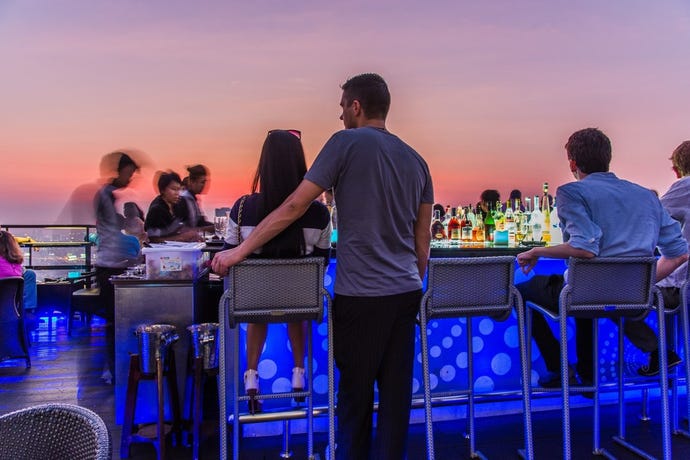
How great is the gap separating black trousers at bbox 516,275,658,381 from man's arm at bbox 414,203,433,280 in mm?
783

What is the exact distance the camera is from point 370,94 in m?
1.81

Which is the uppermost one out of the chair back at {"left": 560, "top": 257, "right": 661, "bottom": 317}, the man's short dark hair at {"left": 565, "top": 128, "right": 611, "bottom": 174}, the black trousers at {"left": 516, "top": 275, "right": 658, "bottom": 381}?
the man's short dark hair at {"left": 565, "top": 128, "right": 611, "bottom": 174}

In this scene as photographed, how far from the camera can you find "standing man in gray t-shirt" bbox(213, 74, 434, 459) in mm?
1742

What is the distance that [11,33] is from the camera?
6.09m

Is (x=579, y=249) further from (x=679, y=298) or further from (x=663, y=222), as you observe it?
(x=679, y=298)

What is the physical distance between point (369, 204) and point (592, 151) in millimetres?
1313

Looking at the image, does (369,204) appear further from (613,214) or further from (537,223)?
(537,223)

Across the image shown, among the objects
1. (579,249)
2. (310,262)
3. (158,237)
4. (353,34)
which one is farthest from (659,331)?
(353,34)

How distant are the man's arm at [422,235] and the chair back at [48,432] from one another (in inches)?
52.8

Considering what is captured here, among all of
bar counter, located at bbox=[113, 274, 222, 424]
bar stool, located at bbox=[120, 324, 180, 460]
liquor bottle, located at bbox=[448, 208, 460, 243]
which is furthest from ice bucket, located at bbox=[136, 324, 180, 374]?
liquor bottle, located at bbox=[448, 208, 460, 243]

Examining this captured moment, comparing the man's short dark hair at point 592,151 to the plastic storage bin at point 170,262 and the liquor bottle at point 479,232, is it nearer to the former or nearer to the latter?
the liquor bottle at point 479,232

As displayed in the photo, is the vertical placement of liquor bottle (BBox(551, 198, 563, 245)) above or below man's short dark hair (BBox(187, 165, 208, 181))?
below

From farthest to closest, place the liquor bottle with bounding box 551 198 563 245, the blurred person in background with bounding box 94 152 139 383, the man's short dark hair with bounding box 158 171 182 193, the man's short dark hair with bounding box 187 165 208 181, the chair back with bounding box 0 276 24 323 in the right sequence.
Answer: the man's short dark hair with bounding box 187 165 208 181
the man's short dark hair with bounding box 158 171 182 193
the chair back with bounding box 0 276 24 323
the blurred person in background with bounding box 94 152 139 383
the liquor bottle with bounding box 551 198 563 245

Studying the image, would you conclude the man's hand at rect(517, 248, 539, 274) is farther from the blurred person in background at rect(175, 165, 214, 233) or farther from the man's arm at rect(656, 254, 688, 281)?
the blurred person in background at rect(175, 165, 214, 233)
